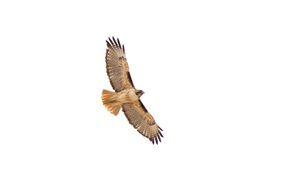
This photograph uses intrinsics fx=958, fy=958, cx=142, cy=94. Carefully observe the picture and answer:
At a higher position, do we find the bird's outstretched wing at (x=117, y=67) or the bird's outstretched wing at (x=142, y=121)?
the bird's outstretched wing at (x=117, y=67)

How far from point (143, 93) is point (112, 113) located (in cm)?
76

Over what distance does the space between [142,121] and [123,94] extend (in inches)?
43.1

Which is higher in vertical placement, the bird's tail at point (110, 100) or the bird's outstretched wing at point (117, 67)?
the bird's outstretched wing at point (117, 67)

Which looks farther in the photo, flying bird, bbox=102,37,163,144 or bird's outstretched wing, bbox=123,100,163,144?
bird's outstretched wing, bbox=123,100,163,144

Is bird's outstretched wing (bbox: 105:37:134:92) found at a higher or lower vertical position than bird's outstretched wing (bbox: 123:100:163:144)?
higher

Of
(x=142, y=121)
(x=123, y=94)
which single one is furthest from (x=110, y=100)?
(x=142, y=121)

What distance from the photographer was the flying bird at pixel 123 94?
1966 cm

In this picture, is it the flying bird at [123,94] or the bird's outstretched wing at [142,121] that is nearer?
the flying bird at [123,94]

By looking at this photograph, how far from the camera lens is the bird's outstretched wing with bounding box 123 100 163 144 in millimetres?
20234

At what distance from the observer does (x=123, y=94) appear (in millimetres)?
19656

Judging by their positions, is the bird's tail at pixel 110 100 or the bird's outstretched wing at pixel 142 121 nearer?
the bird's tail at pixel 110 100

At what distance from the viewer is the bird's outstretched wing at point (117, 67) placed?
779 inches

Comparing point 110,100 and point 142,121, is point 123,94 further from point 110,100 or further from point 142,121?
point 142,121

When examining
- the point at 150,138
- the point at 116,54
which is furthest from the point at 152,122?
the point at 116,54
